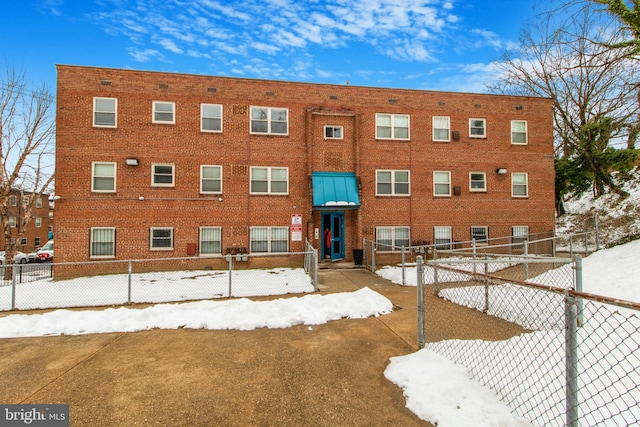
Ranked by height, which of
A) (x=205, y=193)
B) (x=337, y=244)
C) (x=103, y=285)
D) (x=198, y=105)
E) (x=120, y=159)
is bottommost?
(x=103, y=285)

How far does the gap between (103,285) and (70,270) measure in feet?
12.4

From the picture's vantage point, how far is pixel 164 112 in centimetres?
1482

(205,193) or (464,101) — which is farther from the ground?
(464,101)

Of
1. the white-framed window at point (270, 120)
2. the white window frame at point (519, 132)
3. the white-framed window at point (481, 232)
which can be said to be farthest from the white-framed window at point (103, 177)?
the white window frame at point (519, 132)

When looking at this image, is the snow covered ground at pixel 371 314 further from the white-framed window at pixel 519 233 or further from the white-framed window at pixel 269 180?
the white-framed window at pixel 519 233

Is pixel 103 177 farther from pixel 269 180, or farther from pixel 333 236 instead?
pixel 333 236

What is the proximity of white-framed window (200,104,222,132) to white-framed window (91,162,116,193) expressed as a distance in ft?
15.4

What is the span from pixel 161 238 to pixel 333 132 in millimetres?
10137

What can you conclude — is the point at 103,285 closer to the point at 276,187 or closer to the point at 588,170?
the point at 276,187

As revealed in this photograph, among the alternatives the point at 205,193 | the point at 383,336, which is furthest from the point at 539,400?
the point at 205,193

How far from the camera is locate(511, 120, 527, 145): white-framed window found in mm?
17672

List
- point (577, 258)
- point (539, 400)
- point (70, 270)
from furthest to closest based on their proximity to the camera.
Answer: point (70, 270), point (577, 258), point (539, 400)

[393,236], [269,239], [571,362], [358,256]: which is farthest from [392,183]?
[571,362]

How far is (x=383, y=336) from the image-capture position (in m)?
5.64
